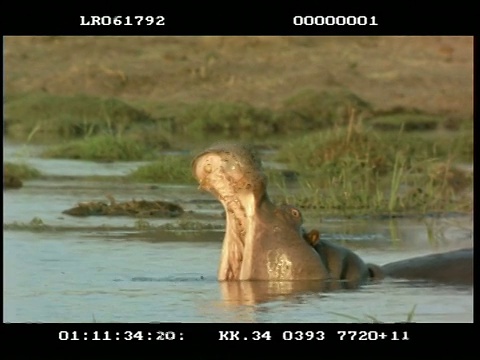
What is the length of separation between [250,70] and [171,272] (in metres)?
9.29

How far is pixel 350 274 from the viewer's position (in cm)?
822

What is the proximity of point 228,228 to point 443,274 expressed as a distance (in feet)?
A: 3.74

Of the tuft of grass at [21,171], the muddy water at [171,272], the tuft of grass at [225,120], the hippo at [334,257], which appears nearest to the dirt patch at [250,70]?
the tuft of grass at [225,120]

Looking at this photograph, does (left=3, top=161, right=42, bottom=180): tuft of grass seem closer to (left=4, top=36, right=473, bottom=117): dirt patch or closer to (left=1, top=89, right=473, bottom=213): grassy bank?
(left=1, top=89, right=473, bottom=213): grassy bank

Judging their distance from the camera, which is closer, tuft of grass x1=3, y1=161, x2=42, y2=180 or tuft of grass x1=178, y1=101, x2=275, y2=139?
tuft of grass x1=3, y1=161, x2=42, y2=180

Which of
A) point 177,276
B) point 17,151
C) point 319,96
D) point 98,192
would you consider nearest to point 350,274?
point 177,276

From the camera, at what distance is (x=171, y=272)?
906 centimetres

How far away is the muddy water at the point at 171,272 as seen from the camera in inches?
309

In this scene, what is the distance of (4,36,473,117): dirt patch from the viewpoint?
1795 cm

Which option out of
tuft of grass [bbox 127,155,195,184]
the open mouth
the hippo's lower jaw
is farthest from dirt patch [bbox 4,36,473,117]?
the open mouth

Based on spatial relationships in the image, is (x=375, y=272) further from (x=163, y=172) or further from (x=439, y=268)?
(x=163, y=172)
